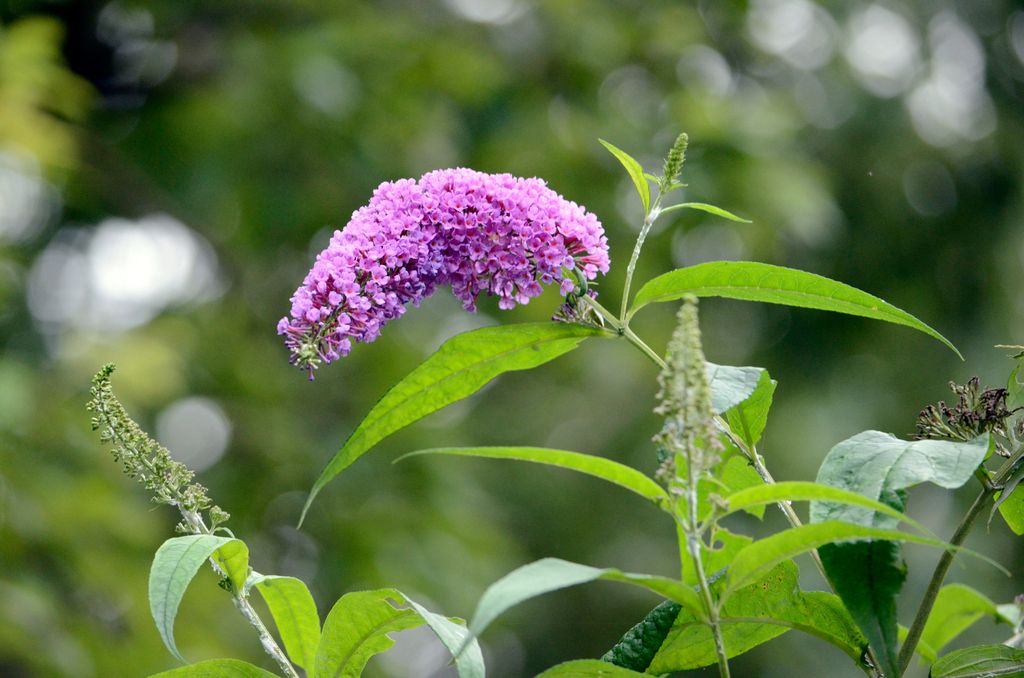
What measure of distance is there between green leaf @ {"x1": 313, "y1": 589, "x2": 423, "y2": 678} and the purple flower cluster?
0.37 m

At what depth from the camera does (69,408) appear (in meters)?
5.39

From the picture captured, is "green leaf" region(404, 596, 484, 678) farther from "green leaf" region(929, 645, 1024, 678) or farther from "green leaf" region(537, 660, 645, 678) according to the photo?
"green leaf" region(929, 645, 1024, 678)

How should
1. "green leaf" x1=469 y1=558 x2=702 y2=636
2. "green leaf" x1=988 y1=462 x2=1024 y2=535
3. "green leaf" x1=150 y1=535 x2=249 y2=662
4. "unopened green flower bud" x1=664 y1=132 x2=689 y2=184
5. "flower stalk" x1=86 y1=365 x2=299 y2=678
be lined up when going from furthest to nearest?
1. "unopened green flower bud" x1=664 y1=132 x2=689 y2=184
2. "flower stalk" x1=86 y1=365 x2=299 y2=678
3. "green leaf" x1=988 y1=462 x2=1024 y2=535
4. "green leaf" x1=150 y1=535 x2=249 y2=662
5. "green leaf" x1=469 y1=558 x2=702 y2=636

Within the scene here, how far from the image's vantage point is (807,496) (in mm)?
924

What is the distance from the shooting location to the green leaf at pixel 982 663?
1030mm

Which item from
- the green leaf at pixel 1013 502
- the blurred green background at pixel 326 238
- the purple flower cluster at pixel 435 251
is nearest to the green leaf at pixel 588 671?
the green leaf at pixel 1013 502

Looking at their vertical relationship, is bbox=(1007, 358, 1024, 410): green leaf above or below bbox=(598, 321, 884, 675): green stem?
above

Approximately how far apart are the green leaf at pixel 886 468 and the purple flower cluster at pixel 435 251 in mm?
464

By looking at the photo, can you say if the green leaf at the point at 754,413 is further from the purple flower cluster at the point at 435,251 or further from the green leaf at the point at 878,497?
the purple flower cluster at the point at 435,251

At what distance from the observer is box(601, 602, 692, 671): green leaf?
1095mm

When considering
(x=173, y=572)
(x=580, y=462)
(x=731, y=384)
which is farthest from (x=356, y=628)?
(x=731, y=384)

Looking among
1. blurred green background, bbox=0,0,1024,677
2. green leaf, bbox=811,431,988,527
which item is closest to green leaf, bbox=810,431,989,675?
green leaf, bbox=811,431,988,527

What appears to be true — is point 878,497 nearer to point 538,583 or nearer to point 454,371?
point 538,583

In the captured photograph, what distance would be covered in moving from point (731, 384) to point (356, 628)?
1.48 ft
